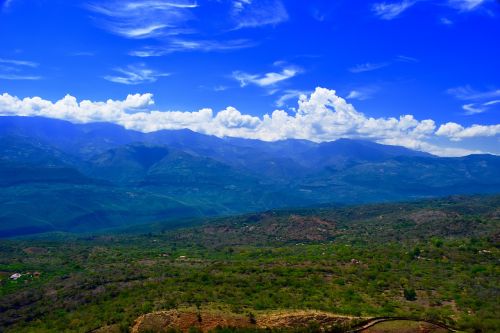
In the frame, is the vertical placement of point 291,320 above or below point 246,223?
above

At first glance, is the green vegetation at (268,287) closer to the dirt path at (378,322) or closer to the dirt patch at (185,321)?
the dirt patch at (185,321)

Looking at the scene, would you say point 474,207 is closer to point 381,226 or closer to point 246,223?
point 381,226

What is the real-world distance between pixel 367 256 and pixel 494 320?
107ft

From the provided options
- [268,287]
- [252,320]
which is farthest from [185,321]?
[268,287]

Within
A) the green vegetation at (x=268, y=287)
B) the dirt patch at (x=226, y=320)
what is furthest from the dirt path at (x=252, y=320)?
the green vegetation at (x=268, y=287)

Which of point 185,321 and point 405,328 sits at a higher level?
point 405,328

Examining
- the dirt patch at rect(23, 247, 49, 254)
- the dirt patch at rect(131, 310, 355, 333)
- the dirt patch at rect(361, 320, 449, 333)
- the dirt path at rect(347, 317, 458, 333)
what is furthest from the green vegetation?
the dirt patch at rect(23, 247, 49, 254)

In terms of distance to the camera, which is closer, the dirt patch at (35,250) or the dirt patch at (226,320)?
the dirt patch at (226,320)

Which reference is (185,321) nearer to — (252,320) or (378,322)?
(252,320)

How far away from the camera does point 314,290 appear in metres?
49.2

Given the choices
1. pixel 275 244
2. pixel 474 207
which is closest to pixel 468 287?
pixel 275 244

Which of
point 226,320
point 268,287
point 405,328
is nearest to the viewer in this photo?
point 405,328

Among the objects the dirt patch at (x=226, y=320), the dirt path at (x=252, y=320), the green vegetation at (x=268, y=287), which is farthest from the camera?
the green vegetation at (x=268, y=287)

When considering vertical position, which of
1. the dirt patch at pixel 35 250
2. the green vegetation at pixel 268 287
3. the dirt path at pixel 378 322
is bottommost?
the dirt patch at pixel 35 250
